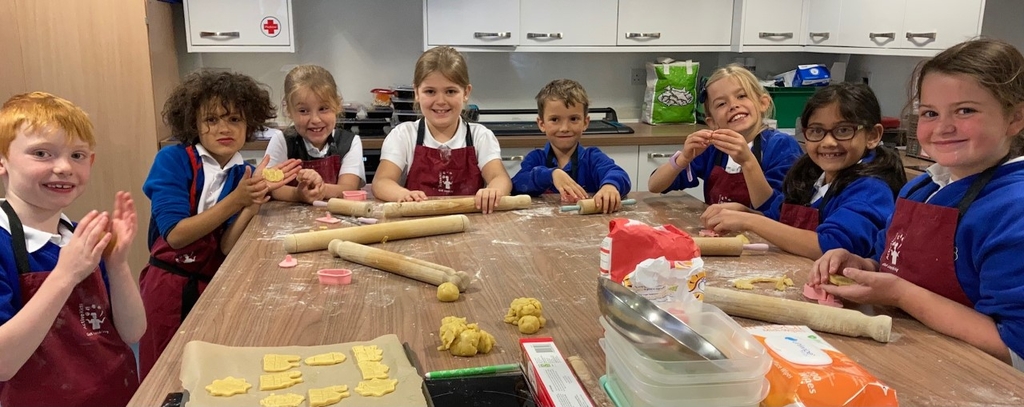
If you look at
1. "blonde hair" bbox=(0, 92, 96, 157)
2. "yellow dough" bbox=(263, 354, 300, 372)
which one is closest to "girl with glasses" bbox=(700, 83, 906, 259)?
"yellow dough" bbox=(263, 354, 300, 372)

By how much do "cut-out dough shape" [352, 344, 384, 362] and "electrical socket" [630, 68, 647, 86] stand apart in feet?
11.5

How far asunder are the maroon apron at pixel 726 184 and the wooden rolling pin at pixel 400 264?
3.87 ft

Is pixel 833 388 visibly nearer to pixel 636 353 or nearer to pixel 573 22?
pixel 636 353

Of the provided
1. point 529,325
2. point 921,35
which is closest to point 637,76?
point 921,35

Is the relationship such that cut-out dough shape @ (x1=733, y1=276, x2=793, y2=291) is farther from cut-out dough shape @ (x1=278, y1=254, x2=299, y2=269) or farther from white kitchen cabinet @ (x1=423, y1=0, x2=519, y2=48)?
white kitchen cabinet @ (x1=423, y1=0, x2=519, y2=48)

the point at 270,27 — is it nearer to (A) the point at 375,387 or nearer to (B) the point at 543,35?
(B) the point at 543,35

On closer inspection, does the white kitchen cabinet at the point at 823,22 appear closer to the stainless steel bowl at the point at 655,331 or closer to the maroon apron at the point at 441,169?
the maroon apron at the point at 441,169

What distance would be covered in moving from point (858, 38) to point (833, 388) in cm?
312

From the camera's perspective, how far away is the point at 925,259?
1.32 meters

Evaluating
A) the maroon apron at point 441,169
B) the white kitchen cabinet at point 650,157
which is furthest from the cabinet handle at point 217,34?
the white kitchen cabinet at point 650,157

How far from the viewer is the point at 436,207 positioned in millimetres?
2033

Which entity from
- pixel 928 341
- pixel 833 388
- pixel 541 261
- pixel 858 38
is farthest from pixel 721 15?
pixel 833 388

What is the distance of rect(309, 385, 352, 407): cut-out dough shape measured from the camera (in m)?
0.95

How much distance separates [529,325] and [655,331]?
1.14 ft
